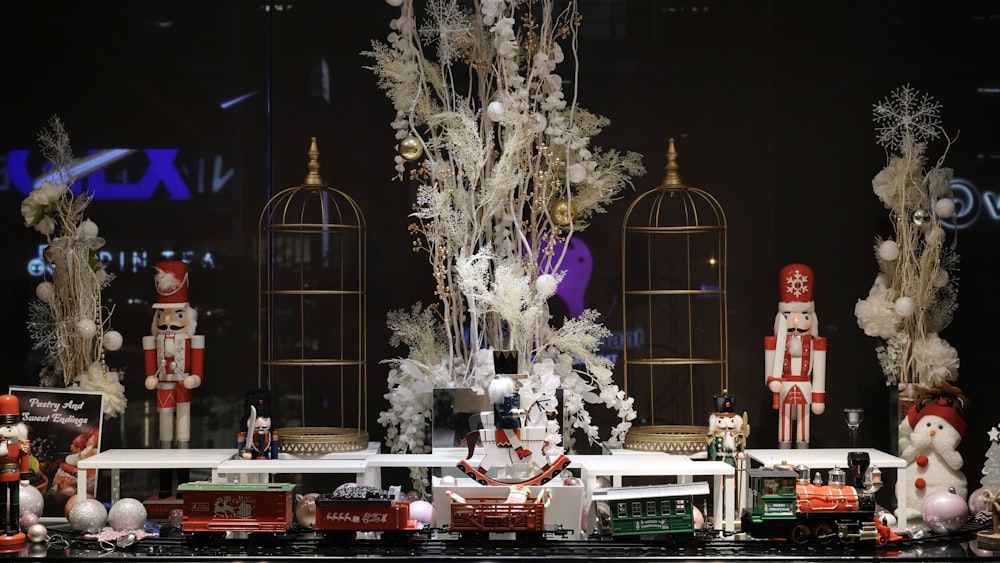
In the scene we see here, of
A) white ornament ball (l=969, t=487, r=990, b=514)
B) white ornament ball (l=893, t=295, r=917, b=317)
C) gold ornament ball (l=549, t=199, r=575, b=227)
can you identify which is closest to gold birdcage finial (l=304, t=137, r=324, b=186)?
gold ornament ball (l=549, t=199, r=575, b=227)

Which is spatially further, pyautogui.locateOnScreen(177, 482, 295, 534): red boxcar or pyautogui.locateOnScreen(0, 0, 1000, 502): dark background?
pyautogui.locateOnScreen(0, 0, 1000, 502): dark background

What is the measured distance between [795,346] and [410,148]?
217cm

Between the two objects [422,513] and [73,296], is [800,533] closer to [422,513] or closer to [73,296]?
[422,513]

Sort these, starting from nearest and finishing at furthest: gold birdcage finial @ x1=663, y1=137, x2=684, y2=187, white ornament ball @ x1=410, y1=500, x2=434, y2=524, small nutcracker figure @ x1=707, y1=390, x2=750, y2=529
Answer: white ornament ball @ x1=410, y1=500, x2=434, y2=524
small nutcracker figure @ x1=707, y1=390, x2=750, y2=529
gold birdcage finial @ x1=663, y1=137, x2=684, y2=187

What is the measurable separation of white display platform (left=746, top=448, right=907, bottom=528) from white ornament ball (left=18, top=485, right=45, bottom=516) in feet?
11.0

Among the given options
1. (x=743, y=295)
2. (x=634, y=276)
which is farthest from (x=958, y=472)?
(x=634, y=276)

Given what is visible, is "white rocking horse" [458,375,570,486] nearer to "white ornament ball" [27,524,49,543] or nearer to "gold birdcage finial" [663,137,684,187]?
"gold birdcage finial" [663,137,684,187]

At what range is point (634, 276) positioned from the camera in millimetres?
6469

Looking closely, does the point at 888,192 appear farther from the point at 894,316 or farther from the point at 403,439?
the point at 403,439

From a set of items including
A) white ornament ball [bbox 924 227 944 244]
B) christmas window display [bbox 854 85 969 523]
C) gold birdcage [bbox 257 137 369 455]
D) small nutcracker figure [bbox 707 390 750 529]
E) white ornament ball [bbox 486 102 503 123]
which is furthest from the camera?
gold birdcage [bbox 257 137 369 455]

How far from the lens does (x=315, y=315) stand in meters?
6.50

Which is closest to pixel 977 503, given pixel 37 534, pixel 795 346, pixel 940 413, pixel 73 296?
pixel 940 413

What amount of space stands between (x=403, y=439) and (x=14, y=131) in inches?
110

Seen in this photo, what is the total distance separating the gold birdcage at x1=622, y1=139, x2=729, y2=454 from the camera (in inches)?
255
